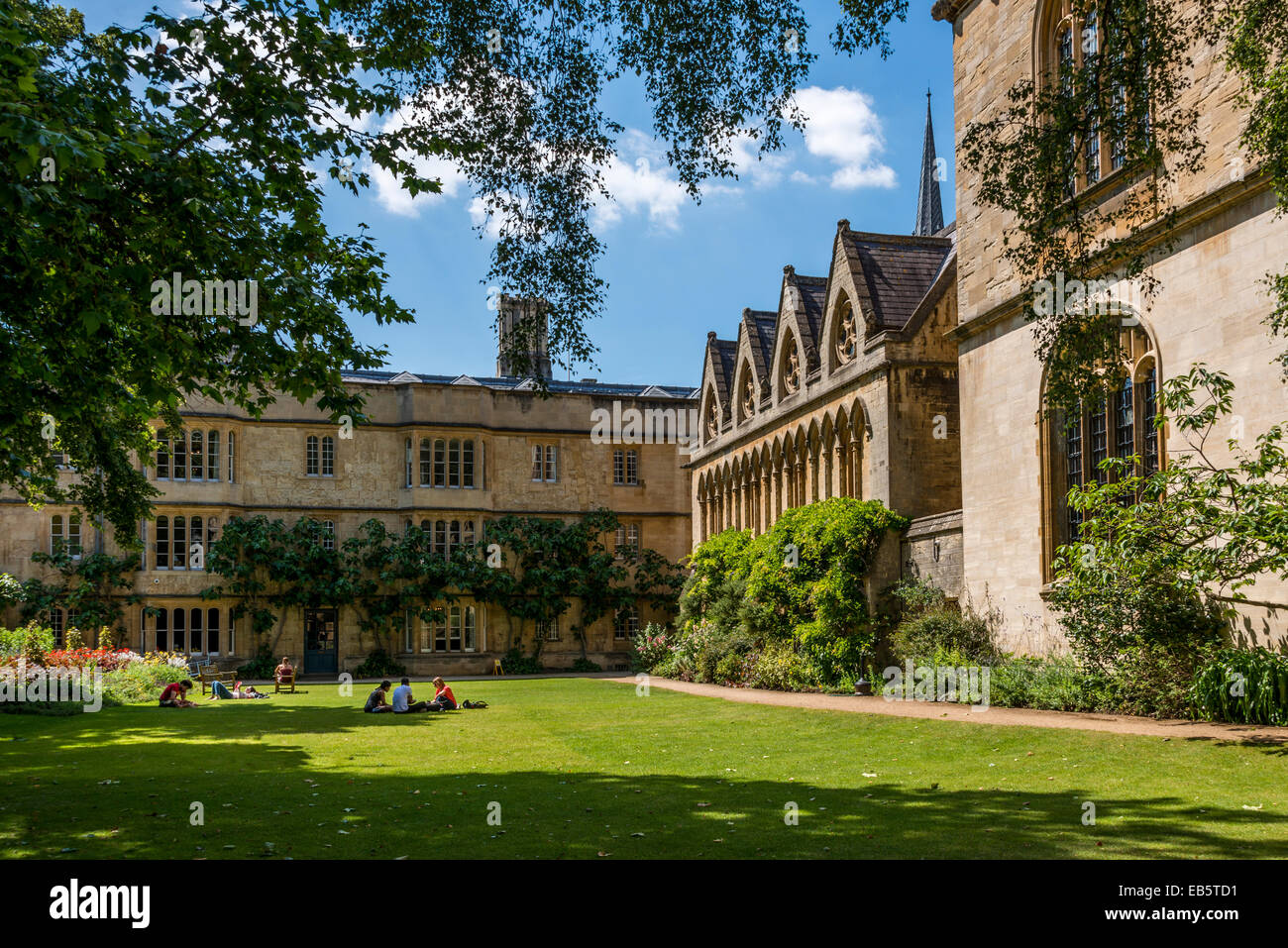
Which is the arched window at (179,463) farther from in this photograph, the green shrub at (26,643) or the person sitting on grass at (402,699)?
the person sitting on grass at (402,699)

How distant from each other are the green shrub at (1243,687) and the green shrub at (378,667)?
2917cm

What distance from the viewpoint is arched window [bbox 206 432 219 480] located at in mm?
37531

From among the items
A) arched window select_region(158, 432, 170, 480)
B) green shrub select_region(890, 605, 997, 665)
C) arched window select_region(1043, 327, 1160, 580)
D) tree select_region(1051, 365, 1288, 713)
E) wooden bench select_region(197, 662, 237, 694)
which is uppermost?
arched window select_region(158, 432, 170, 480)

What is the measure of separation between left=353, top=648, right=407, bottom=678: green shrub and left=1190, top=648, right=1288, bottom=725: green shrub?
29169mm

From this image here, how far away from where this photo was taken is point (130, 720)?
57.8 ft

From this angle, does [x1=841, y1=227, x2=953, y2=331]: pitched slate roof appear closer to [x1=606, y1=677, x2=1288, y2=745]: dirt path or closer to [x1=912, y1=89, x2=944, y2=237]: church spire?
[x1=606, y1=677, x2=1288, y2=745]: dirt path

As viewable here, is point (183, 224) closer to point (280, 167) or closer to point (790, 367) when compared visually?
point (280, 167)

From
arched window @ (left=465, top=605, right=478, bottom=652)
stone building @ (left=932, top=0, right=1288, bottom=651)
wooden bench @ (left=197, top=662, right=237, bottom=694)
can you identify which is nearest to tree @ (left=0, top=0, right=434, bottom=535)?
stone building @ (left=932, top=0, right=1288, bottom=651)

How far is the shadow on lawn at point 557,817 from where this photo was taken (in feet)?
22.6

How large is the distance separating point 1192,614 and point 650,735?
7.54m

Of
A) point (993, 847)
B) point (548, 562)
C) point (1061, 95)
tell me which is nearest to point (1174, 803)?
point (993, 847)

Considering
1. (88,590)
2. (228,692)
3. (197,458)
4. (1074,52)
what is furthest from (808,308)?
(88,590)

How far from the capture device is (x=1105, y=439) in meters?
16.6
